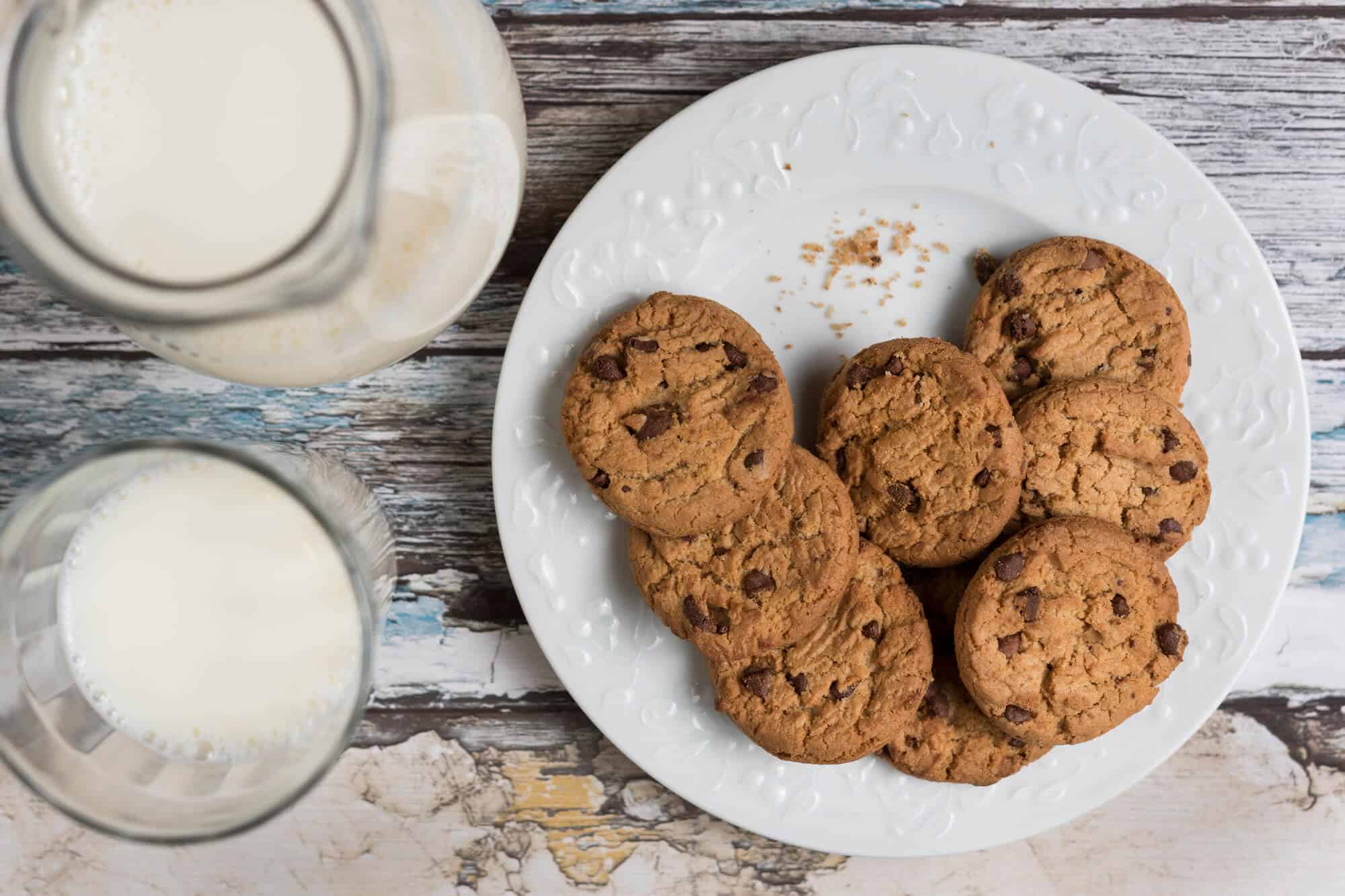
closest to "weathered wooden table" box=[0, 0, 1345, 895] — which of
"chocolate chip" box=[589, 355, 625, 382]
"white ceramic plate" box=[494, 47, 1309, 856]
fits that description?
"white ceramic plate" box=[494, 47, 1309, 856]

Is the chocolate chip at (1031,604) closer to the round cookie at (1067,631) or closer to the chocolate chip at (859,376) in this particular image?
the round cookie at (1067,631)

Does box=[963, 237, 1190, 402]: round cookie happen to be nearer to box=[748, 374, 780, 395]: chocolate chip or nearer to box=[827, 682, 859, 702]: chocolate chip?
box=[748, 374, 780, 395]: chocolate chip

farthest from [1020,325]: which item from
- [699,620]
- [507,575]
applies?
[507,575]

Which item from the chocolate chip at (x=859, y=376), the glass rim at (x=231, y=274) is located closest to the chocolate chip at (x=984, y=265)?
the chocolate chip at (x=859, y=376)

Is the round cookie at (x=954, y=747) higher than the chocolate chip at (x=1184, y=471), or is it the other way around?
the chocolate chip at (x=1184, y=471)

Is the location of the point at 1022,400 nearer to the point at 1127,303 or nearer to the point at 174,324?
the point at 1127,303

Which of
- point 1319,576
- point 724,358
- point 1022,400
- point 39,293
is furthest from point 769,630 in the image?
point 39,293

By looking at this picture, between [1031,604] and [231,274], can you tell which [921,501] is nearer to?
[1031,604]
